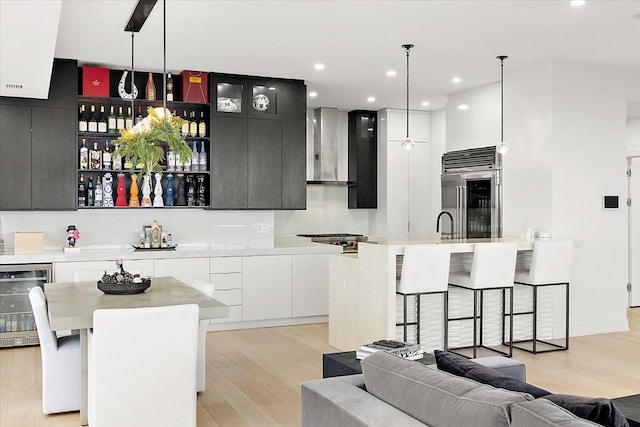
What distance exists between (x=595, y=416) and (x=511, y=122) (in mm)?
5772

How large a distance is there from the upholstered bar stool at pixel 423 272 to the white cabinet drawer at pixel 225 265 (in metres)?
2.13

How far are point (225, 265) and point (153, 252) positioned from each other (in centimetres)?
78

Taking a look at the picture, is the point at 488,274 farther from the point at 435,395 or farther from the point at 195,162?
the point at 435,395

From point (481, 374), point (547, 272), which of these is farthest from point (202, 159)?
point (481, 374)

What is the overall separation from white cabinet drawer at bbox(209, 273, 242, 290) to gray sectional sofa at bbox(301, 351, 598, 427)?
4.42 metres

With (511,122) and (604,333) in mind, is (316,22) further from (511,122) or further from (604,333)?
(604,333)

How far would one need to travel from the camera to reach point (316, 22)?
5164 mm

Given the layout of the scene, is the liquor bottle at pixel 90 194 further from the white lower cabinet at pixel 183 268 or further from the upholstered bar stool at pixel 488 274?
the upholstered bar stool at pixel 488 274

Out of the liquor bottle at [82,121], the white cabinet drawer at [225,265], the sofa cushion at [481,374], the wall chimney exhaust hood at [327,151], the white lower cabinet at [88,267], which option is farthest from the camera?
the wall chimney exhaust hood at [327,151]

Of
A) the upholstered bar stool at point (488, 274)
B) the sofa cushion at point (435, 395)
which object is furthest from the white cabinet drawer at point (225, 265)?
the sofa cushion at point (435, 395)

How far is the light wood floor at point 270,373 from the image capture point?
4.21 meters

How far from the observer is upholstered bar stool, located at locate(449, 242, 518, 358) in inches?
224

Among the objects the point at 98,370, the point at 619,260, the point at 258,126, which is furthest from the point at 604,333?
the point at 98,370

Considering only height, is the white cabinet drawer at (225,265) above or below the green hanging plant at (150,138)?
below
